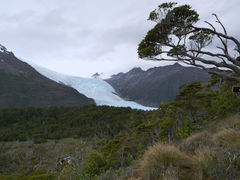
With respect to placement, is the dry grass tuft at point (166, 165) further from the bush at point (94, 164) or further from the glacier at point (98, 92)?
the glacier at point (98, 92)

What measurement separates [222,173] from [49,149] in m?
57.6

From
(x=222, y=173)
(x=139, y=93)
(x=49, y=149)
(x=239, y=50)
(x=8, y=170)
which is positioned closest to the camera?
(x=222, y=173)

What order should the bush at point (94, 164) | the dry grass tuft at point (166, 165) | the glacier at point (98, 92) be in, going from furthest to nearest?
the glacier at point (98, 92) → the bush at point (94, 164) → the dry grass tuft at point (166, 165)

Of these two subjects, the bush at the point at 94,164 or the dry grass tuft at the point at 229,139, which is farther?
the bush at the point at 94,164

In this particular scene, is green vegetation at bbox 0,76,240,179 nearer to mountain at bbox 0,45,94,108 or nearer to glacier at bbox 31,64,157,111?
glacier at bbox 31,64,157,111

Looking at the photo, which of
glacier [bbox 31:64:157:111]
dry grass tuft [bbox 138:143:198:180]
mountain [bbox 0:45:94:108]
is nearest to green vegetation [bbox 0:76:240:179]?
dry grass tuft [bbox 138:143:198:180]

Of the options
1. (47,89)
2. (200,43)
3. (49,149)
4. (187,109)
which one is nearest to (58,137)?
(49,149)

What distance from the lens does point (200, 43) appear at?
9.45 metres

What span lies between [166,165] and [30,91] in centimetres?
15051

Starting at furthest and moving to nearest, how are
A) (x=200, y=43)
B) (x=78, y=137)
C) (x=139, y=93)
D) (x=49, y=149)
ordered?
1. (x=139, y=93)
2. (x=78, y=137)
3. (x=49, y=149)
4. (x=200, y=43)

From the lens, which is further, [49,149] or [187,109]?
[49,149]

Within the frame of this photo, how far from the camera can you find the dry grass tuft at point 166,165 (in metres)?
3.59

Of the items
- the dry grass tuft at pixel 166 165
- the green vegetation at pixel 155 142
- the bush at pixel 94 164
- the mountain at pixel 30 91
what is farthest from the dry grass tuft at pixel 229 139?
the mountain at pixel 30 91

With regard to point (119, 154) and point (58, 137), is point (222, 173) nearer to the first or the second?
point (119, 154)
